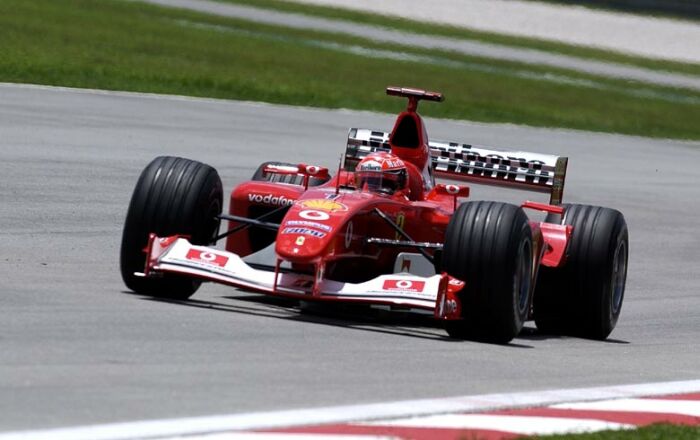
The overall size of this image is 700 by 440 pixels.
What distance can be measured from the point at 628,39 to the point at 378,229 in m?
24.4

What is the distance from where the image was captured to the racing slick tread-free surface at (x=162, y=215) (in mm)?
9727

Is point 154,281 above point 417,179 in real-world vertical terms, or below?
below

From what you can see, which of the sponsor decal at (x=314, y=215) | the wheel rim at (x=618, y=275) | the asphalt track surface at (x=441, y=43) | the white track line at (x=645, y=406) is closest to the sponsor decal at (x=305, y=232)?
the sponsor decal at (x=314, y=215)

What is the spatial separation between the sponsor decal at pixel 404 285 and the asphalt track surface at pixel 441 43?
79.1 ft

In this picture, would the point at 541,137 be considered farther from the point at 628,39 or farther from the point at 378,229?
the point at 378,229

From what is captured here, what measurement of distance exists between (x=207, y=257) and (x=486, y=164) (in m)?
3.14

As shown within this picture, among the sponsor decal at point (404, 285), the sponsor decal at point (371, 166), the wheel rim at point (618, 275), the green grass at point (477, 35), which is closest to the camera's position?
the sponsor decal at point (404, 285)

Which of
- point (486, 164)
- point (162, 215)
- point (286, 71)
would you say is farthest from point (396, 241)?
point (286, 71)

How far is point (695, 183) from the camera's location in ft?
76.0

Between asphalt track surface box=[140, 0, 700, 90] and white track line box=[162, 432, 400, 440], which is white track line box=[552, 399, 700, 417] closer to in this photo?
white track line box=[162, 432, 400, 440]

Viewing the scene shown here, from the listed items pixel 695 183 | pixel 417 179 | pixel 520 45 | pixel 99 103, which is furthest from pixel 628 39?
pixel 417 179

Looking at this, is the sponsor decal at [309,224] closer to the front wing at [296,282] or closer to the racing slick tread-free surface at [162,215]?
the front wing at [296,282]

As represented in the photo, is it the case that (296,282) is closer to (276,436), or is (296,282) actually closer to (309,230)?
(309,230)

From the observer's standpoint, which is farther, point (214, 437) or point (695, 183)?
point (695, 183)
